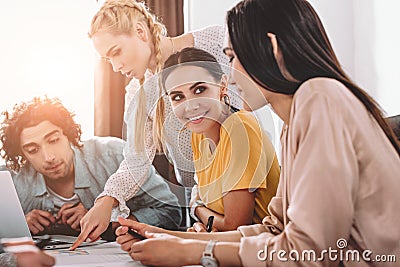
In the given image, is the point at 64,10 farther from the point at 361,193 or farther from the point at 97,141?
the point at 361,193

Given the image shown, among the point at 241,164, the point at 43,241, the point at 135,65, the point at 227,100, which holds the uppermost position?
the point at 135,65

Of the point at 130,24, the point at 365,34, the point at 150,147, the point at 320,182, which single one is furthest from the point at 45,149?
the point at 365,34

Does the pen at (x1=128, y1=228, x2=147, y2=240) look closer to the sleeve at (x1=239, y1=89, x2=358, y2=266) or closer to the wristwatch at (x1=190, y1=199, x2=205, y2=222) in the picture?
the wristwatch at (x1=190, y1=199, x2=205, y2=222)

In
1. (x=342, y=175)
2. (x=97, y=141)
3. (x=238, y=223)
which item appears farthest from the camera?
(x=97, y=141)

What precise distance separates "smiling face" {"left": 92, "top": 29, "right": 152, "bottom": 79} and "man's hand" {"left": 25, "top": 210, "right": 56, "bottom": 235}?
505 millimetres

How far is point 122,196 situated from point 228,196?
1.27ft

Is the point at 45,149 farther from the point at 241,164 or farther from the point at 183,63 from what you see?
the point at 241,164

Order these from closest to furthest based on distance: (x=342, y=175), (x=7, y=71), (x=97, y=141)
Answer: (x=342, y=175) < (x=97, y=141) < (x=7, y=71)

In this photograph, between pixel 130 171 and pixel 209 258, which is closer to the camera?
pixel 209 258

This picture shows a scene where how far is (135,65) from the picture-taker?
1.74 metres

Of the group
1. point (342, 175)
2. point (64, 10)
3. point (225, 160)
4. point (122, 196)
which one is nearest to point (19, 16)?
point (64, 10)

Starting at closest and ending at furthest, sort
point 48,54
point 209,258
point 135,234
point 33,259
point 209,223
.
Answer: point 209,258
point 33,259
point 135,234
point 209,223
point 48,54

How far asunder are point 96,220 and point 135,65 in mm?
474

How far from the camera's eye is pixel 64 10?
8.28 feet
